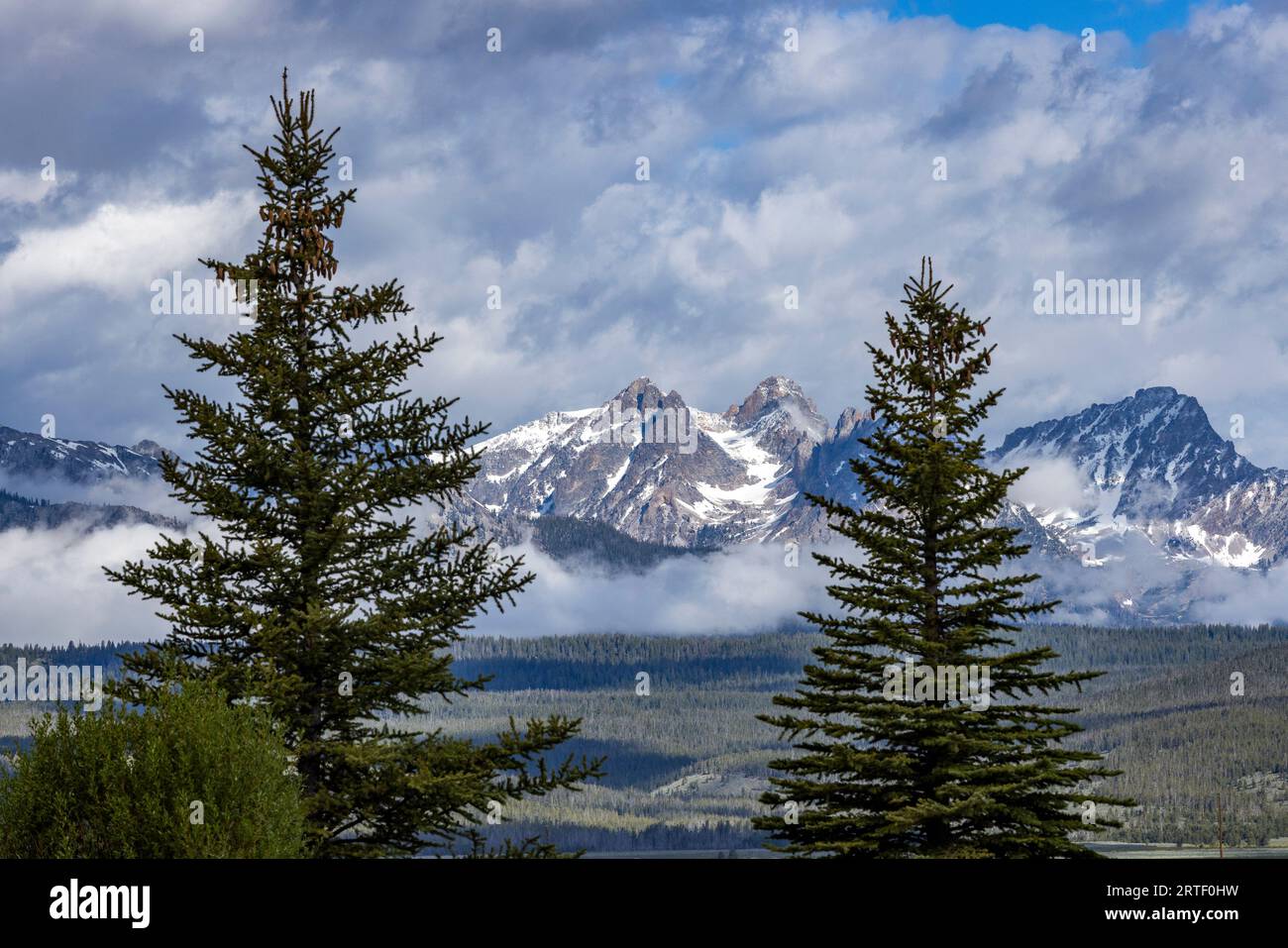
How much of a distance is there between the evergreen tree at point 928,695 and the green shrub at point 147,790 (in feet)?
49.3

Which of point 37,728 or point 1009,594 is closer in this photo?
point 37,728

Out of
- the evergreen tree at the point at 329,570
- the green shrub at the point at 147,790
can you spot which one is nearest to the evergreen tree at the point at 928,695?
the evergreen tree at the point at 329,570

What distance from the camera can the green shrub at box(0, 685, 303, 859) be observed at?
50.8ft

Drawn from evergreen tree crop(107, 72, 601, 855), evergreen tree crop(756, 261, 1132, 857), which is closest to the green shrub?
evergreen tree crop(107, 72, 601, 855)

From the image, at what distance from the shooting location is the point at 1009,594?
32.8m

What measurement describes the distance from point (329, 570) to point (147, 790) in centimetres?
1121

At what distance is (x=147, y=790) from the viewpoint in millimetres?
15773

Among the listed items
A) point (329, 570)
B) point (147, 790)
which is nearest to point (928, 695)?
point (329, 570)

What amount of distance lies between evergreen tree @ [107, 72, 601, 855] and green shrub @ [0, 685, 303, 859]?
262 inches

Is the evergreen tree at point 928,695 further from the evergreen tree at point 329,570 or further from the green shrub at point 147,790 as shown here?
the green shrub at point 147,790

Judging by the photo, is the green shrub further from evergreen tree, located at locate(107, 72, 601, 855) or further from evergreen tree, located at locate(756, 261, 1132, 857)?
evergreen tree, located at locate(756, 261, 1132, 857)
